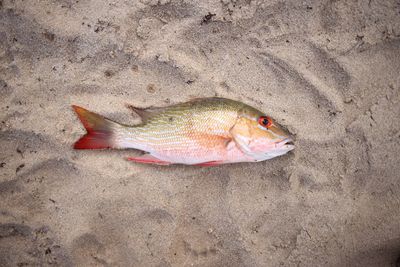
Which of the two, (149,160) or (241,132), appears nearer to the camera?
(241,132)

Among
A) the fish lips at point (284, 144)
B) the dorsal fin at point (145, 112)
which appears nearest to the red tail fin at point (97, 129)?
the dorsal fin at point (145, 112)

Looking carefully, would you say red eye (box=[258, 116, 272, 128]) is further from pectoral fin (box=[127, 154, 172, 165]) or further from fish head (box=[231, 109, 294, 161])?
pectoral fin (box=[127, 154, 172, 165])

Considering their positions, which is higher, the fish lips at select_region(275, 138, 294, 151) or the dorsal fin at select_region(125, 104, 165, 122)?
the fish lips at select_region(275, 138, 294, 151)

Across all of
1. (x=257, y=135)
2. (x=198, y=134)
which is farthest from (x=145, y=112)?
(x=257, y=135)

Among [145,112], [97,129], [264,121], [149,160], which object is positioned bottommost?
[149,160]

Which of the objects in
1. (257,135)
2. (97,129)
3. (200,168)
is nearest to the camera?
(257,135)

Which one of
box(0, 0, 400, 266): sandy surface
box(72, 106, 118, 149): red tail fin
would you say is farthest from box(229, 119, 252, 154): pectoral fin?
box(72, 106, 118, 149): red tail fin

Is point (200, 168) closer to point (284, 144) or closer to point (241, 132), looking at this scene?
point (241, 132)
